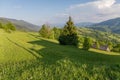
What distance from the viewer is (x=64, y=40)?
7406 centimetres

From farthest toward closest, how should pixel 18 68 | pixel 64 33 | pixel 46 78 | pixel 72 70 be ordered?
pixel 64 33 → pixel 18 68 → pixel 72 70 → pixel 46 78

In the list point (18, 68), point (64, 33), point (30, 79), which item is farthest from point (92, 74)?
point (64, 33)

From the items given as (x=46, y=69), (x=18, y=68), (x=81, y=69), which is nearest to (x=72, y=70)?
(x=81, y=69)

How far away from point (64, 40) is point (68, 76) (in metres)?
64.1

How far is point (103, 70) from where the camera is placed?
1057cm

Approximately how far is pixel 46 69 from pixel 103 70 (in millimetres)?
2810

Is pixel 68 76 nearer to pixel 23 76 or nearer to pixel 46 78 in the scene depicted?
pixel 46 78

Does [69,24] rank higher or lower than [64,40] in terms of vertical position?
higher

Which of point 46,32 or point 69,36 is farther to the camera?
point 46,32

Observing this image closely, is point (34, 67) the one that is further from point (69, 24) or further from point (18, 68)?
point (69, 24)

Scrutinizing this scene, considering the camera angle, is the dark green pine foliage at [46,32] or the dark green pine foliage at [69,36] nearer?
the dark green pine foliage at [69,36]

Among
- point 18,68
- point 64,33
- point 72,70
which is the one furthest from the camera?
point 64,33

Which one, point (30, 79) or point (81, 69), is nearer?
point (30, 79)

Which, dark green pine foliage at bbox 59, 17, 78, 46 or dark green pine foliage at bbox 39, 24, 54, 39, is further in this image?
dark green pine foliage at bbox 39, 24, 54, 39
